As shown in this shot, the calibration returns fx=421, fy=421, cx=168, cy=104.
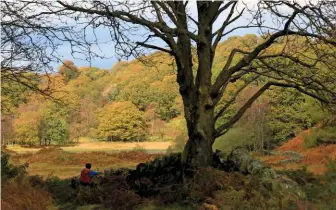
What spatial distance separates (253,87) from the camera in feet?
172

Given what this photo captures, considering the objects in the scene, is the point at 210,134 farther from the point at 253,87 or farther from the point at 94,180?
the point at 253,87

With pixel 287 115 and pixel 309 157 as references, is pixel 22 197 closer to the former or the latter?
pixel 309 157

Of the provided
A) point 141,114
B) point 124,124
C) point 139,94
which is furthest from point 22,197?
point 139,94

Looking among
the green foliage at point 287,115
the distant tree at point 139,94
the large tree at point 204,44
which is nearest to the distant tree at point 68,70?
the large tree at point 204,44

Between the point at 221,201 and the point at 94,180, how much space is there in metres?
6.35

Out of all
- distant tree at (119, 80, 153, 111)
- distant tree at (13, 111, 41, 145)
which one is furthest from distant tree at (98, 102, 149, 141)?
distant tree at (119, 80, 153, 111)

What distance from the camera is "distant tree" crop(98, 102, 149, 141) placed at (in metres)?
87.8

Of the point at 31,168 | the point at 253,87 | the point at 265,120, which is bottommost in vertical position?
the point at 31,168

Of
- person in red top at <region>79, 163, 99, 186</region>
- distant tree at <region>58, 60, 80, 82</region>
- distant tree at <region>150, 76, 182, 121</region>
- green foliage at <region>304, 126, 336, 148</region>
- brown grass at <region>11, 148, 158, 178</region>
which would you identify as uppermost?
distant tree at <region>150, 76, 182, 121</region>

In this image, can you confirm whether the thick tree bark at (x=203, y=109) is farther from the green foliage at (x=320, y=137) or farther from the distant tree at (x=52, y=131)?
the distant tree at (x=52, y=131)

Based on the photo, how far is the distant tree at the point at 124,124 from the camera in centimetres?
8775

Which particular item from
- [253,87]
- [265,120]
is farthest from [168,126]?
[265,120]

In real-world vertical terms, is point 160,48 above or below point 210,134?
above

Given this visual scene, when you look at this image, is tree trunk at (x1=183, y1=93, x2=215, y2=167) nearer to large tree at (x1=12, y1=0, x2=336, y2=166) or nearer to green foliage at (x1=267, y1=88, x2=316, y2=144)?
large tree at (x1=12, y1=0, x2=336, y2=166)
